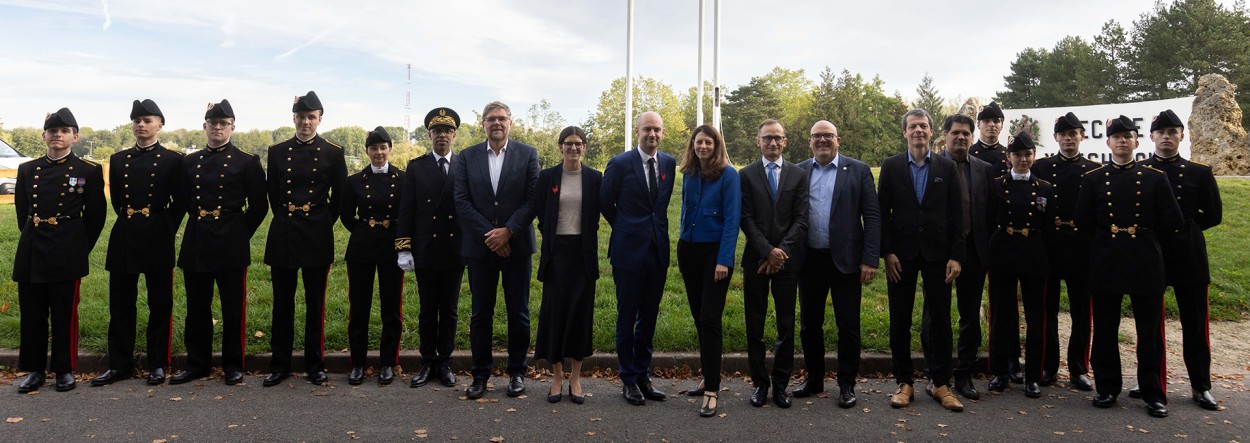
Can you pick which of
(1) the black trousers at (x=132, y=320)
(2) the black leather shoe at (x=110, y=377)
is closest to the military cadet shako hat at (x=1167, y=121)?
(1) the black trousers at (x=132, y=320)

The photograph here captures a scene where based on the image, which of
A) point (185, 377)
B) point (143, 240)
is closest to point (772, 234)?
point (185, 377)

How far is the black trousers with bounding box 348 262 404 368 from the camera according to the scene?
20.2 ft

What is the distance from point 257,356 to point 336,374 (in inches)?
29.6

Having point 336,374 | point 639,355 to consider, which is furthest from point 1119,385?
point 336,374

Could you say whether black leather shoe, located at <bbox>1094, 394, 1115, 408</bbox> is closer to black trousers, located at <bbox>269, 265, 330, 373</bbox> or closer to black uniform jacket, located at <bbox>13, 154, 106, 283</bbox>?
black trousers, located at <bbox>269, 265, 330, 373</bbox>

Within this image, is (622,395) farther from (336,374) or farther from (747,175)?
(336,374)

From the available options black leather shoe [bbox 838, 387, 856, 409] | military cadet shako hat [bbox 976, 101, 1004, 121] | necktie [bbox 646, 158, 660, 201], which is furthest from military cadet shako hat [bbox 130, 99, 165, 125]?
military cadet shako hat [bbox 976, 101, 1004, 121]

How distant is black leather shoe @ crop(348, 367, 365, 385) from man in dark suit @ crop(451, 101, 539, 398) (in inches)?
38.9

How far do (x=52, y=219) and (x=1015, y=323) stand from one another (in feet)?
25.5

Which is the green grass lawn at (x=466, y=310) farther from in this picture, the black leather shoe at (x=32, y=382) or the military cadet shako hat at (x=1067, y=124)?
the military cadet shako hat at (x=1067, y=124)

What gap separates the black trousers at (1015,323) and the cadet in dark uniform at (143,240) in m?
6.75

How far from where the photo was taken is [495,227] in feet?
18.9

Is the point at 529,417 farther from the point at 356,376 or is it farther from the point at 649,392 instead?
the point at 356,376

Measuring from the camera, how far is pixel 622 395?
225 inches
